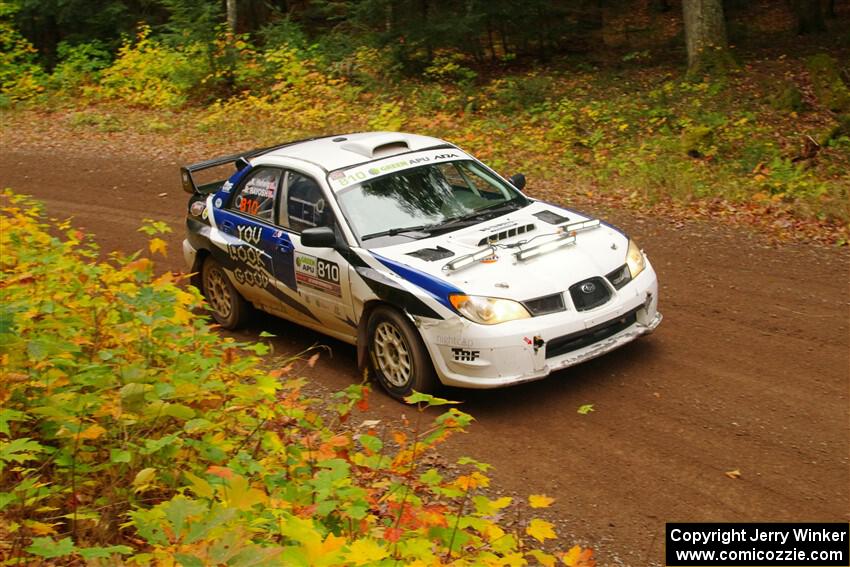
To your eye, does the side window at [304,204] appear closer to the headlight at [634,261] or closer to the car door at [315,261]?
the car door at [315,261]

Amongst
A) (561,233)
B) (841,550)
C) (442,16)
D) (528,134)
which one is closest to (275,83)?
(442,16)

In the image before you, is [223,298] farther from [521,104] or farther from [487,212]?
[521,104]

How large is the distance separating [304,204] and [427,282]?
1861 mm

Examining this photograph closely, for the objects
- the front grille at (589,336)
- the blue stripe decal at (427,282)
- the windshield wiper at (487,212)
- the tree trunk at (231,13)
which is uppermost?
the tree trunk at (231,13)

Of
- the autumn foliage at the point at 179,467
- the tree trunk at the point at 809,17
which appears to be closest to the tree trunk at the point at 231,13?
the tree trunk at the point at 809,17

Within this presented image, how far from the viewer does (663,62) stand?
19.8 meters

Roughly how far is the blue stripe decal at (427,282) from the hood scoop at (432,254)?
162 millimetres

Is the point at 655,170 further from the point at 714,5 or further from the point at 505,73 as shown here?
the point at 505,73

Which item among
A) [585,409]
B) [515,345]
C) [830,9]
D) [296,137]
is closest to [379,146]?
[515,345]

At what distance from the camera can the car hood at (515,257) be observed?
7.20m

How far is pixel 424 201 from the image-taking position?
8391mm

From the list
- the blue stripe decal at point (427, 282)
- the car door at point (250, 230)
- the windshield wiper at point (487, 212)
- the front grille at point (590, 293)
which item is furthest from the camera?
the car door at point (250, 230)

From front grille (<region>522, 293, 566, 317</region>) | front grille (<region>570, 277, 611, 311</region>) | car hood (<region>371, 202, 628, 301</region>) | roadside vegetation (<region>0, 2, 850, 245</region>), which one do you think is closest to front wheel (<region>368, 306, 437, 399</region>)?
car hood (<region>371, 202, 628, 301</region>)

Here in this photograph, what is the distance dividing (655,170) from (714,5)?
585 cm
